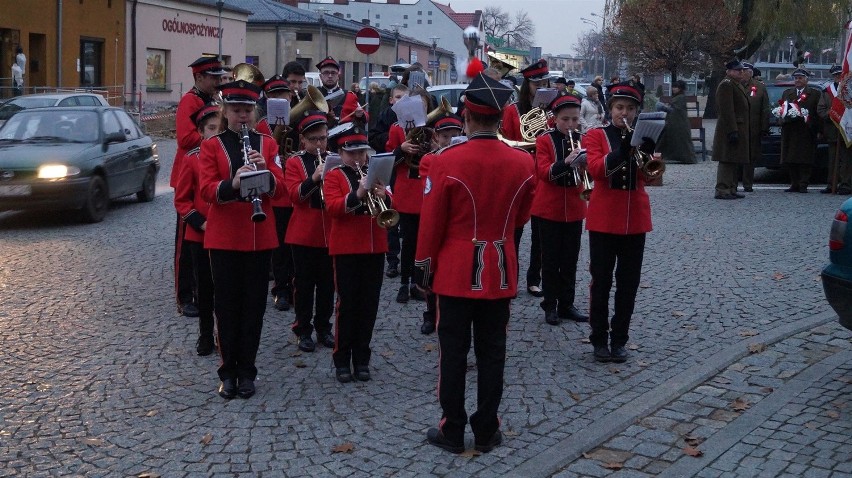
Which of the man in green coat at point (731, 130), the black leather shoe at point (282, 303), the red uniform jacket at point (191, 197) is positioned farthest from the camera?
the man in green coat at point (731, 130)

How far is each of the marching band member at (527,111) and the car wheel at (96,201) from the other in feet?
22.6

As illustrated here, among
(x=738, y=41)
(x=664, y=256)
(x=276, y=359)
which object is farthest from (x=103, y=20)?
(x=276, y=359)

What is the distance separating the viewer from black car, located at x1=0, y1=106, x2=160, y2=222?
13.7 metres

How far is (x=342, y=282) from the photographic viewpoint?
7.06 m

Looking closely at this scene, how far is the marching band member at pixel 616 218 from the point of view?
735 cm

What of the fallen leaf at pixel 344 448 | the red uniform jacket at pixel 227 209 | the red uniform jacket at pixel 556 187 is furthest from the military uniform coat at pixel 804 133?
the fallen leaf at pixel 344 448

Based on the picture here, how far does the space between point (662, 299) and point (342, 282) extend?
382 centimetres

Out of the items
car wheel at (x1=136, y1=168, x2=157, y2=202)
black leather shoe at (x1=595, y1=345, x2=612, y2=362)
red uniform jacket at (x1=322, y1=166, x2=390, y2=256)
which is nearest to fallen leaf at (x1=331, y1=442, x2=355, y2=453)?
red uniform jacket at (x1=322, y1=166, x2=390, y2=256)

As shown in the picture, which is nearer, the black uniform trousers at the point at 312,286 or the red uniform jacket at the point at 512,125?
the black uniform trousers at the point at 312,286

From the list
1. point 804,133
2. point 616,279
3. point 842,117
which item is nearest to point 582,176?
point 616,279

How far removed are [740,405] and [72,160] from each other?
34.1 ft

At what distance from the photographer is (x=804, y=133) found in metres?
17.7

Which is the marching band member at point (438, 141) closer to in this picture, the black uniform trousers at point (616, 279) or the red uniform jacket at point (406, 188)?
the red uniform jacket at point (406, 188)

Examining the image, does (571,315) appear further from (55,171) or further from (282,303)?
(55,171)
